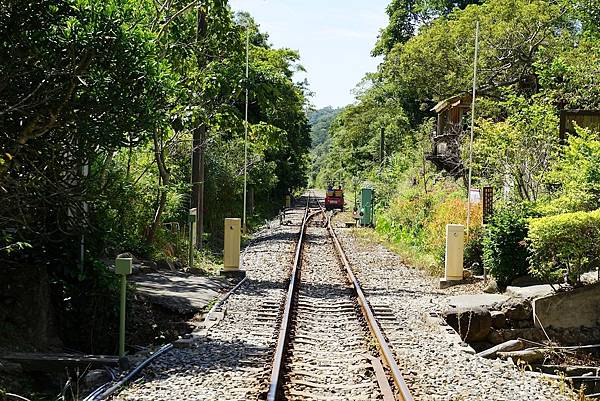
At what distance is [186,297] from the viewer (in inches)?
522

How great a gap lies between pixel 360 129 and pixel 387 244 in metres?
46.6

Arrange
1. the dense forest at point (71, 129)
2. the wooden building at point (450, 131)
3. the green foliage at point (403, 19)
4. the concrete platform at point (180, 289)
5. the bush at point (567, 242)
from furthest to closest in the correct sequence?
the green foliage at point (403, 19)
the wooden building at point (450, 131)
the concrete platform at point (180, 289)
the bush at point (567, 242)
the dense forest at point (71, 129)

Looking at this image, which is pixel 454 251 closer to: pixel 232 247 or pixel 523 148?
pixel 523 148

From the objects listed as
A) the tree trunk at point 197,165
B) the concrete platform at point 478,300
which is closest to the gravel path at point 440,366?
the concrete platform at point 478,300

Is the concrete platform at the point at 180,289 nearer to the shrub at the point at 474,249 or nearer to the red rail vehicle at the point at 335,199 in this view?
the shrub at the point at 474,249

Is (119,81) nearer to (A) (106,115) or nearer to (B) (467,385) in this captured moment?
(A) (106,115)

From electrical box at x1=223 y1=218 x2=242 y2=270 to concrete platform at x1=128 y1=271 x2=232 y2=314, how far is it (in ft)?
2.09

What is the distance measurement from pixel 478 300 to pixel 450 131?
23.4m

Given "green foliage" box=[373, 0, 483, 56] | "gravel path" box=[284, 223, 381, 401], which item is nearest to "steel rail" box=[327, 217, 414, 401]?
"gravel path" box=[284, 223, 381, 401]

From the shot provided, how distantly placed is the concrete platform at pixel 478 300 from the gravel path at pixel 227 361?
10.3 feet

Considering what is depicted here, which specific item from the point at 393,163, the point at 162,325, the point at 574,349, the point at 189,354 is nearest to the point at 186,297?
the point at 162,325

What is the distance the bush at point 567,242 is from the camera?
1224 centimetres

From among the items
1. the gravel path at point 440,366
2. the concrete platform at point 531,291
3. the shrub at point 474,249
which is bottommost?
the gravel path at point 440,366

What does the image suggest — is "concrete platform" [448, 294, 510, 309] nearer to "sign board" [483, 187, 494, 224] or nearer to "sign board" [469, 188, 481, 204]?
"sign board" [469, 188, 481, 204]
